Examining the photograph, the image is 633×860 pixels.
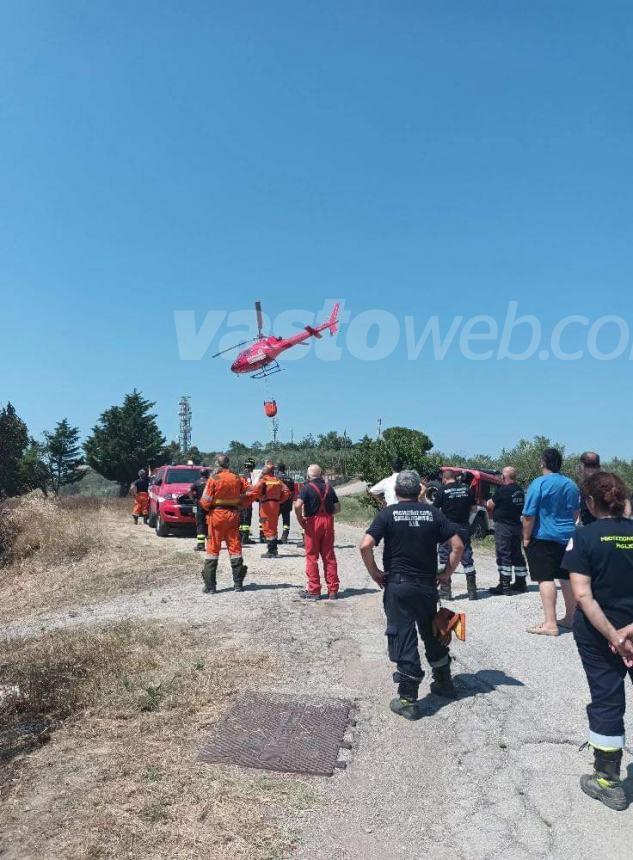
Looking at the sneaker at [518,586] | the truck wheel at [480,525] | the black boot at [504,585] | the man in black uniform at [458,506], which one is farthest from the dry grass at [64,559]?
the truck wheel at [480,525]

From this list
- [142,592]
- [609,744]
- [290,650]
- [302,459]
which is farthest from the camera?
[302,459]

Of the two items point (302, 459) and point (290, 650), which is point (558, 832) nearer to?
point (290, 650)

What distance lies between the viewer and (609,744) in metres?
3.78

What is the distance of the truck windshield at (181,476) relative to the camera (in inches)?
690

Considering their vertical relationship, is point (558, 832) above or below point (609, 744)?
below

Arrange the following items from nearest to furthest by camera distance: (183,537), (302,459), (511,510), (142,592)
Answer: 1. (511,510)
2. (142,592)
3. (183,537)
4. (302,459)

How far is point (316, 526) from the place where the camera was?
8914 mm

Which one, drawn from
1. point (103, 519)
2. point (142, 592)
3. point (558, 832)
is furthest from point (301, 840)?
point (103, 519)

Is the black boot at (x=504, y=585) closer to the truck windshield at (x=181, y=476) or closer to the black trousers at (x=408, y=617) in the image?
the black trousers at (x=408, y=617)

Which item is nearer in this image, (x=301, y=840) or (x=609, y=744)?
(x=301, y=840)

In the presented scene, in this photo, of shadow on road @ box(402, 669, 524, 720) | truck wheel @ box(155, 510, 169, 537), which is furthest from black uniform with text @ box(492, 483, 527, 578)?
truck wheel @ box(155, 510, 169, 537)

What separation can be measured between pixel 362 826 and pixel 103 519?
19.1 m

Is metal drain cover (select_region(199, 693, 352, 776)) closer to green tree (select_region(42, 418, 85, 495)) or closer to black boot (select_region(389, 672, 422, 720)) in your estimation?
black boot (select_region(389, 672, 422, 720))

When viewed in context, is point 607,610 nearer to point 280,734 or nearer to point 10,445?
point 280,734
